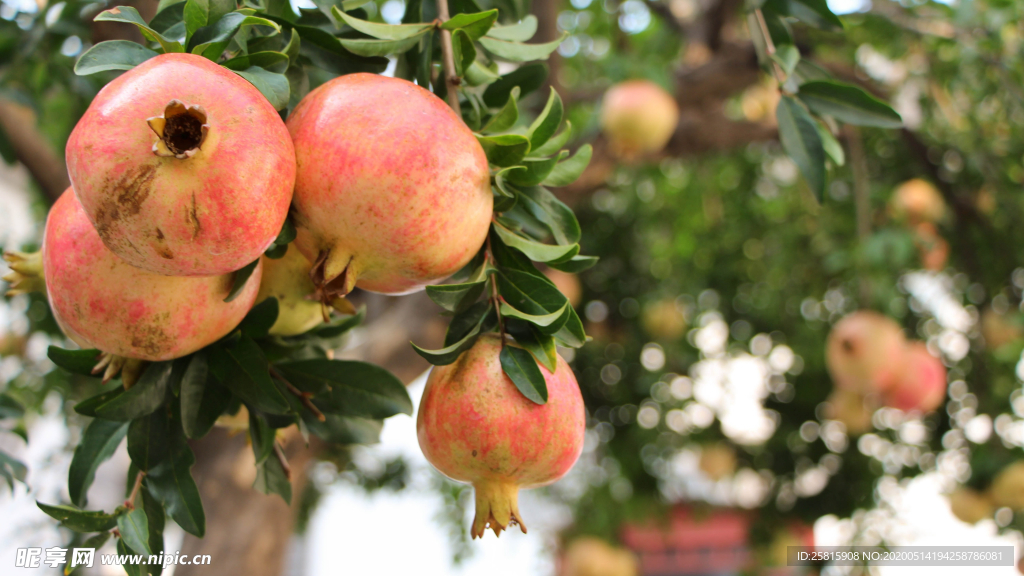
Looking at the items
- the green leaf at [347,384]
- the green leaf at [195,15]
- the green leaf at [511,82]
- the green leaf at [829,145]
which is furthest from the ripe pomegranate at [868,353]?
the green leaf at [195,15]

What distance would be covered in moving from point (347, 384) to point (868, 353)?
1.66m

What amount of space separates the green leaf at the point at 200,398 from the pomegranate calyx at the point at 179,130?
245mm

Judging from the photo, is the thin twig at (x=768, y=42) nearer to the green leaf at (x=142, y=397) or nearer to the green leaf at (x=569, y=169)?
the green leaf at (x=569, y=169)

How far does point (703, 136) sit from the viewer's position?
A: 2.42 meters

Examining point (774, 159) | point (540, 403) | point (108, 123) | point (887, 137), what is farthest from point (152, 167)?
point (774, 159)

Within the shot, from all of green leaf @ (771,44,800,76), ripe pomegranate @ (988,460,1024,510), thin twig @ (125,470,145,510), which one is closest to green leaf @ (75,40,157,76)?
thin twig @ (125,470,145,510)

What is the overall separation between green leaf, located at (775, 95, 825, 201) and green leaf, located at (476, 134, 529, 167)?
35 cm

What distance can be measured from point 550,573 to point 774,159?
1.95 meters

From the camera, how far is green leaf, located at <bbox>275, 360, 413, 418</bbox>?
26.2 inches

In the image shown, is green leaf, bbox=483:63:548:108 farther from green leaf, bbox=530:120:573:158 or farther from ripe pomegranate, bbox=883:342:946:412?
ripe pomegranate, bbox=883:342:946:412

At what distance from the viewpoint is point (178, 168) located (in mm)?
409

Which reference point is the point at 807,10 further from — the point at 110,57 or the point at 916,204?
the point at 916,204

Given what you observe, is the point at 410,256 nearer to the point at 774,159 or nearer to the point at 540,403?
the point at 540,403

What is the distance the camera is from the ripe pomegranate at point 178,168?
405mm
